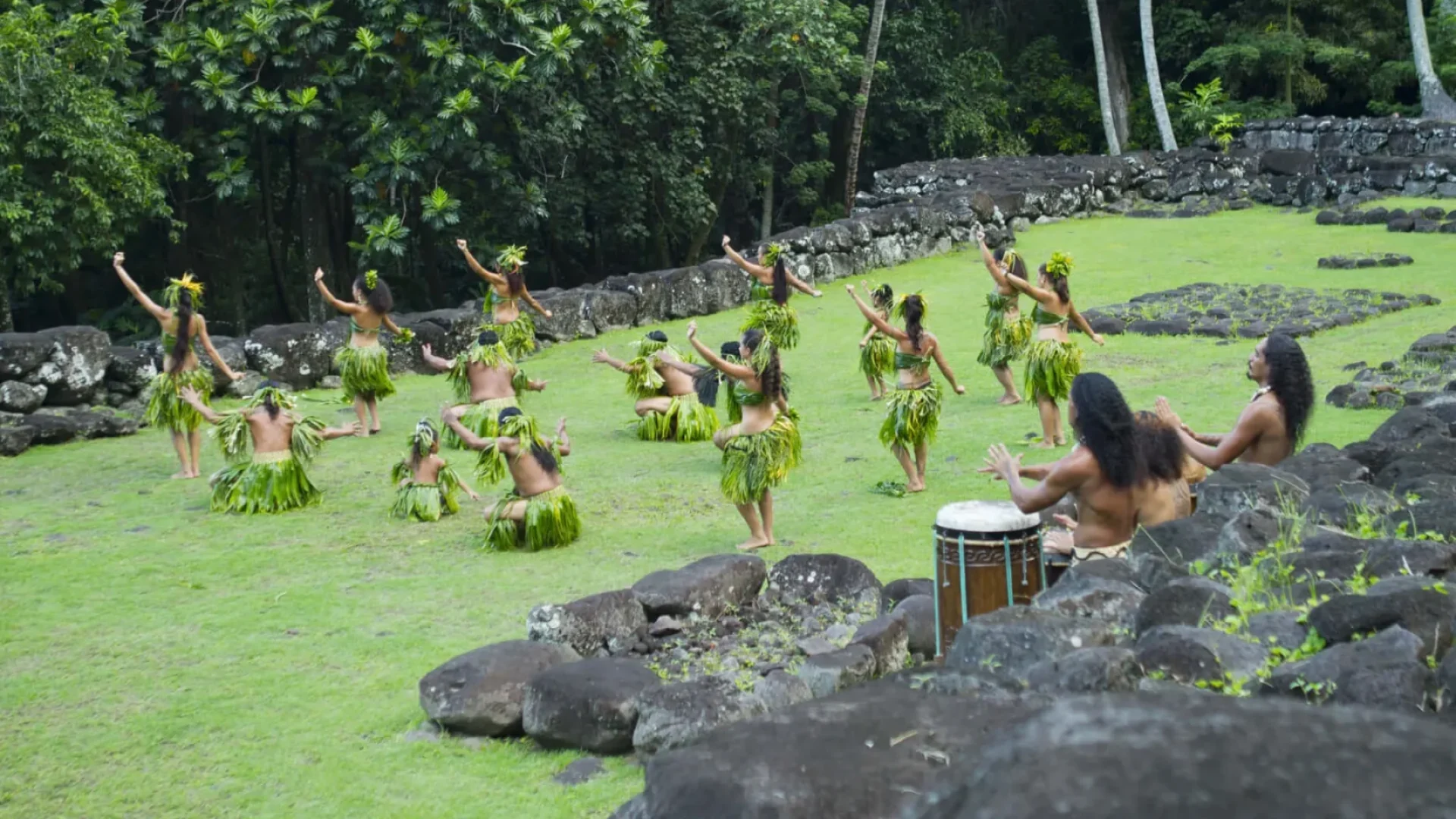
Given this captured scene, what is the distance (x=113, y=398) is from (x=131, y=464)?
6.45 ft

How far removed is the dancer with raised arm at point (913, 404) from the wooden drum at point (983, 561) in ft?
11.8

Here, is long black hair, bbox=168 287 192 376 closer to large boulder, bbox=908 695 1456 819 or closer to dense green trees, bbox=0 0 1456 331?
dense green trees, bbox=0 0 1456 331

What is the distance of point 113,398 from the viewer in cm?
1300

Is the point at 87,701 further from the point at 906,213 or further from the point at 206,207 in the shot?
the point at 206,207

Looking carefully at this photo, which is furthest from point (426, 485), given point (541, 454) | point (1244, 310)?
point (1244, 310)

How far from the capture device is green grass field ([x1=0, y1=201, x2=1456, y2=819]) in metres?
5.09

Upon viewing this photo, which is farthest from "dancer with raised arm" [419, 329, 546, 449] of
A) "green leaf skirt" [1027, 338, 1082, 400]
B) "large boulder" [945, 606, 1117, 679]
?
"large boulder" [945, 606, 1117, 679]

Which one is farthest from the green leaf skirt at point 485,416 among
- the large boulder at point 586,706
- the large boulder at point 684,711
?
the large boulder at point 684,711

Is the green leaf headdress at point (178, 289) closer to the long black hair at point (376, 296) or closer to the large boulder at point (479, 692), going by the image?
the long black hair at point (376, 296)

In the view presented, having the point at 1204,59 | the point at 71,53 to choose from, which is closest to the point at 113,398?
the point at 71,53

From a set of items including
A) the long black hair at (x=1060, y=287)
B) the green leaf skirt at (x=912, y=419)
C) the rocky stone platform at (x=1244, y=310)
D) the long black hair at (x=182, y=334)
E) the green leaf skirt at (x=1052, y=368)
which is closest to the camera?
the green leaf skirt at (x=912, y=419)

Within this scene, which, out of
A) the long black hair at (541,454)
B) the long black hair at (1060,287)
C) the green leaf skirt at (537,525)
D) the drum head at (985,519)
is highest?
the long black hair at (1060,287)

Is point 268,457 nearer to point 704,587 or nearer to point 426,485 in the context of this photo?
point 426,485

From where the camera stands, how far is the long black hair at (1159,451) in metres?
6.04
